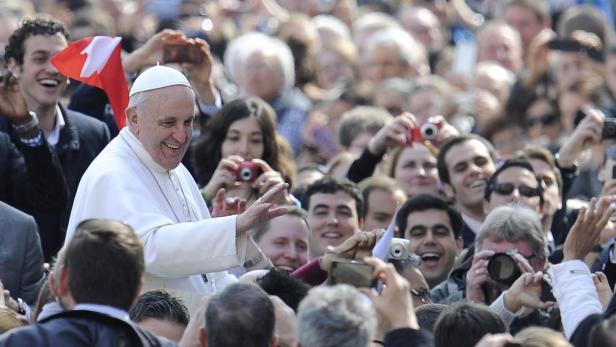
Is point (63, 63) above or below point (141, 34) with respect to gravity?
above

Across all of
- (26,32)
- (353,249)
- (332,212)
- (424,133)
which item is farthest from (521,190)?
(26,32)

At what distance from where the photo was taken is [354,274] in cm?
652

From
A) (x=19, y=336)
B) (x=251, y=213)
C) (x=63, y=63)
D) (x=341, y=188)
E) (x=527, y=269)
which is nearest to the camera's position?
(x=19, y=336)

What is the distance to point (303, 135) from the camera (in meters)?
13.9

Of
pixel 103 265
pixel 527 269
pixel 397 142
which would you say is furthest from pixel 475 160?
pixel 103 265

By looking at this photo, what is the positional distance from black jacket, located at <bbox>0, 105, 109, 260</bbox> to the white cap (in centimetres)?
161

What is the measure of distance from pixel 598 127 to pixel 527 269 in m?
2.37

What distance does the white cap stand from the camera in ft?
26.8

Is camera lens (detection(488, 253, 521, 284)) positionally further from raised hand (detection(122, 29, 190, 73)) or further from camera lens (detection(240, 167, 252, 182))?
raised hand (detection(122, 29, 190, 73))

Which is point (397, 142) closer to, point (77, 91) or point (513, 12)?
point (77, 91)

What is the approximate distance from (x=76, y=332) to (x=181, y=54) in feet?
15.1

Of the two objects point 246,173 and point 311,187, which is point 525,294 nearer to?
point 246,173

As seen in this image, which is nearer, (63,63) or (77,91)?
(63,63)

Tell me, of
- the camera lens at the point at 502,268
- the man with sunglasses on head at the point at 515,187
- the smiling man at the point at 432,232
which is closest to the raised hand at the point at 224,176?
the smiling man at the point at 432,232
